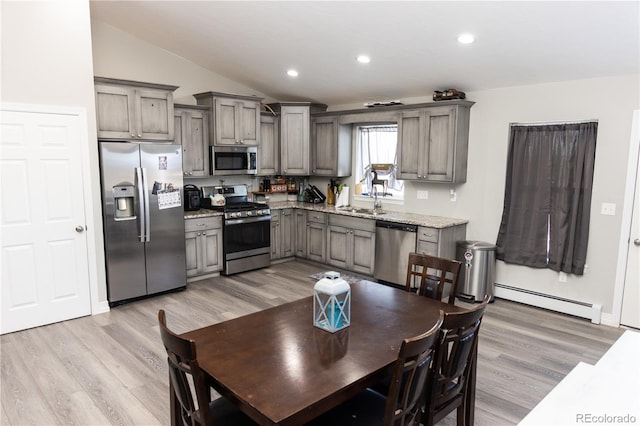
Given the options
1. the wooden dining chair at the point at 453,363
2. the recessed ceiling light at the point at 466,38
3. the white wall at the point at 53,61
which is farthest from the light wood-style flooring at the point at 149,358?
the recessed ceiling light at the point at 466,38

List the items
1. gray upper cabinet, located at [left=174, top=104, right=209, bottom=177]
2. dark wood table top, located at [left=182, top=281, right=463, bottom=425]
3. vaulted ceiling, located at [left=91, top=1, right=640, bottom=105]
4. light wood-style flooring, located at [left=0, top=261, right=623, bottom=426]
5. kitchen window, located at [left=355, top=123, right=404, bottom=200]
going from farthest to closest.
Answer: kitchen window, located at [left=355, top=123, right=404, bottom=200] < gray upper cabinet, located at [left=174, top=104, right=209, bottom=177] < vaulted ceiling, located at [left=91, top=1, right=640, bottom=105] < light wood-style flooring, located at [left=0, top=261, right=623, bottom=426] < dark wood table top, located at [left=182, top=281, right=463, bottom=425]

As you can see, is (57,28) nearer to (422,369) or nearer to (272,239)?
(272,239)

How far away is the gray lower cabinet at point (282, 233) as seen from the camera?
6152 millimetres

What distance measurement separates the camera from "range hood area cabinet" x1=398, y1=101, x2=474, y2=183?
15.9 feet

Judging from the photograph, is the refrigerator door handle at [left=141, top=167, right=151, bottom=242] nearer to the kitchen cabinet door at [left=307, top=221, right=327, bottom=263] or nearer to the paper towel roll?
the kitchen cabinet door at [left=307, top=221, right=327, bottom=263]

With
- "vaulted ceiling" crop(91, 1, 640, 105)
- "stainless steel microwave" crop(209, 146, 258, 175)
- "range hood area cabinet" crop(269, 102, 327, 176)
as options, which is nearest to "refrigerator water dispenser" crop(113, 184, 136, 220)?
"stainless steel microwave" crop(209, 146, 258, 175)

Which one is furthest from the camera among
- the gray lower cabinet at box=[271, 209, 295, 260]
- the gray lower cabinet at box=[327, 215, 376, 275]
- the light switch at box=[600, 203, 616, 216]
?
the gray lower cabinet at box=[271, 209, 295, 260]

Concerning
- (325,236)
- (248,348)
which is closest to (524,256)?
(325,236)

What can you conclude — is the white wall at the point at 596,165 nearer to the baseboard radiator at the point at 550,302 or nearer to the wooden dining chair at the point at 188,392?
the baseboard radiator at the point at 550,302

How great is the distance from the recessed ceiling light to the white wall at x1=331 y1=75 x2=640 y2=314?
115 centimetres

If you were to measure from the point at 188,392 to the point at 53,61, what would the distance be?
11.7 feet

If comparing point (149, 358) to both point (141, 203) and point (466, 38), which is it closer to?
point (141, 203)

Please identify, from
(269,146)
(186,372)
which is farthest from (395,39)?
(186,372)

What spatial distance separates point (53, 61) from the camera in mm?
3811
